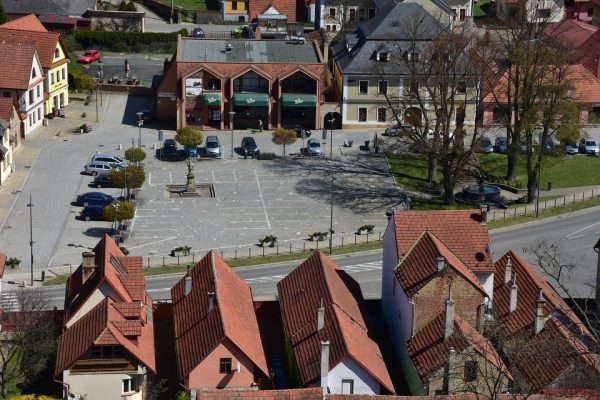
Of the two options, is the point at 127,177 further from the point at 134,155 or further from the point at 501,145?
the point at 501,145

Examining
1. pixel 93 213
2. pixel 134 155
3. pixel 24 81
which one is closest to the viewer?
pixel 93 213

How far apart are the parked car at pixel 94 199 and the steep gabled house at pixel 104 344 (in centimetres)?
2885

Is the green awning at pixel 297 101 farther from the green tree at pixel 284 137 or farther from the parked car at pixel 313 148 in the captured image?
the green tree at pixel 284 137

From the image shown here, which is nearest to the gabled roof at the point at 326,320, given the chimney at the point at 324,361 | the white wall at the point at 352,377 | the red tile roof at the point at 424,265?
the white wall at the point at 352,377

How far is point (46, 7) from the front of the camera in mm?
157125

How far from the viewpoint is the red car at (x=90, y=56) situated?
147 m

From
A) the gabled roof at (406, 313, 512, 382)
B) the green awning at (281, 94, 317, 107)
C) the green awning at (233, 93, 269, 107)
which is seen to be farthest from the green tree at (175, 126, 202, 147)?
the gabled roof at (406, 313, 512, 382)

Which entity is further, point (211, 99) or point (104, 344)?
point (211, 99)

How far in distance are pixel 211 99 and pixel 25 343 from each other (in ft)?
194

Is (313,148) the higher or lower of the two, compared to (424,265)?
higher

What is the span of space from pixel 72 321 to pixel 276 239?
28371 millimetres

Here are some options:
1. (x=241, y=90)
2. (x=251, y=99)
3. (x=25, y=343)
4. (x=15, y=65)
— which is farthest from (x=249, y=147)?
(x=25, y=343)

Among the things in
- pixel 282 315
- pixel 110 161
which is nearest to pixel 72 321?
pixel 282 315

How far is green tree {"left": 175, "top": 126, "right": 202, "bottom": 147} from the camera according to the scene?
11369 cm
